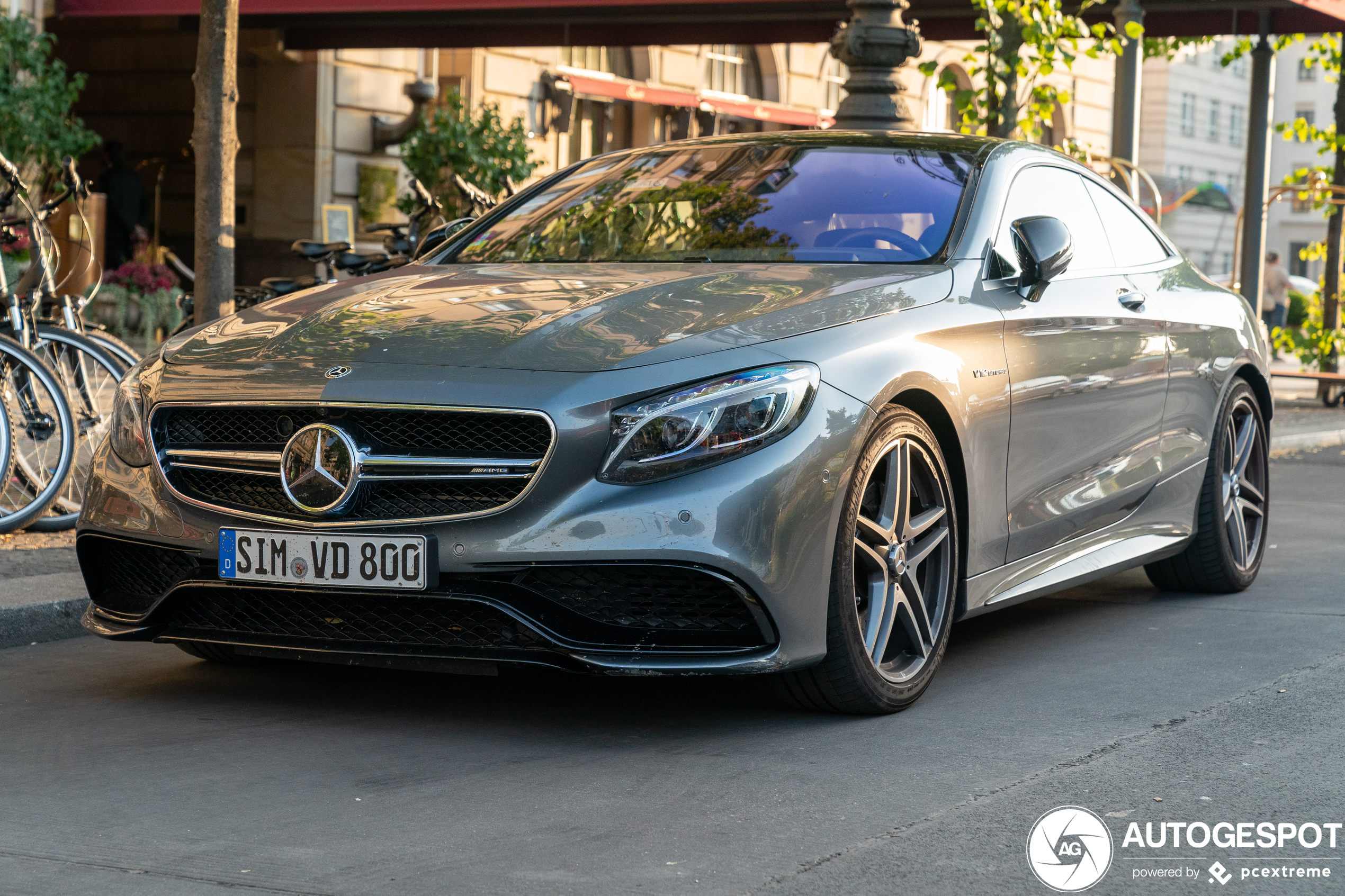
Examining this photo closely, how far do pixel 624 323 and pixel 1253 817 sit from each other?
172 centimetres

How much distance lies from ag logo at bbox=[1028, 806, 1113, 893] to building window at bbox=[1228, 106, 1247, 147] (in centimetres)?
6786

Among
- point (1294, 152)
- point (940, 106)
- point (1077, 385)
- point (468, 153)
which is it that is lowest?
point (1077, 385)

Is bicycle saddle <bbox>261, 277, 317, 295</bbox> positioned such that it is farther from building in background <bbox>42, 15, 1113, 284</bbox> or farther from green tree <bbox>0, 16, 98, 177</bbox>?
building in background <bbox>42, 15, 1113, 284</bbox>

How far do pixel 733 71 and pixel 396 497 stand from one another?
22938 millimetres

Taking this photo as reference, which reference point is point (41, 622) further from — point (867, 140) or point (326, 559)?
point (867, 140)

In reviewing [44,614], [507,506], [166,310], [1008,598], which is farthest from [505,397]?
[166,310]

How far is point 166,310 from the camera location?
14.4m

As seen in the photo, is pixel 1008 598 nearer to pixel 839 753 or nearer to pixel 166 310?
pixel 839 753

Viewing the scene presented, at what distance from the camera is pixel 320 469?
4016mm

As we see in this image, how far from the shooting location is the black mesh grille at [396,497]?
3.92m

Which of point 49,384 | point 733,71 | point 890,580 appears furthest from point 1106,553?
point 733,71

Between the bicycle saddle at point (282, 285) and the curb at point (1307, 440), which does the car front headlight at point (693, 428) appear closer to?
the bicycle saddle at point (282, 285)

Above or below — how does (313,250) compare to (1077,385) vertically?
above

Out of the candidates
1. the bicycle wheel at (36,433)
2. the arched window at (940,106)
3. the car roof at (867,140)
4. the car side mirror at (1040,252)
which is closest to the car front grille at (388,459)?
the car side mirror at (1040,252)
